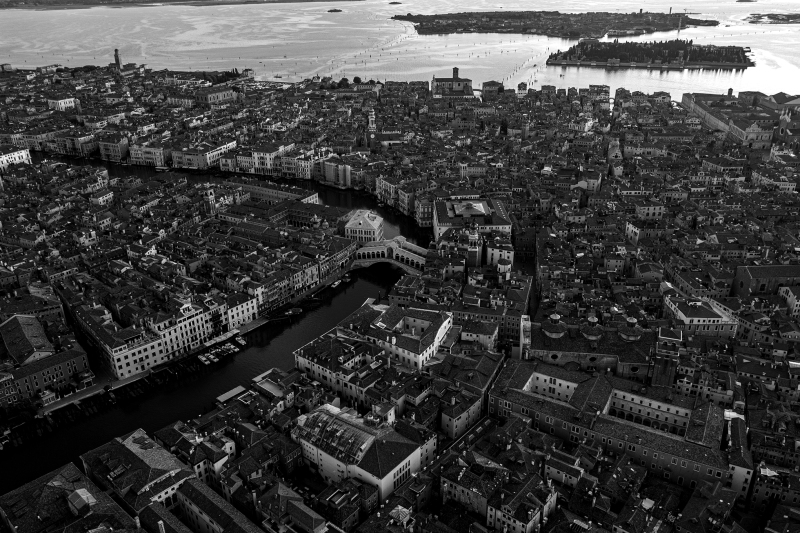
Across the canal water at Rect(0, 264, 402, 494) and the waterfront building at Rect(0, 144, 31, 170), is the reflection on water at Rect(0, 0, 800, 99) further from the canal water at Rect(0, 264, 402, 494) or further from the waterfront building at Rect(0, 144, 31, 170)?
the canal water at Rect(0, 264, 402, 494)

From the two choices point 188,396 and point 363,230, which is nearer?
point 188,396

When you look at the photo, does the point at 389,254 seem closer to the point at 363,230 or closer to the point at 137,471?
the point at 363,230

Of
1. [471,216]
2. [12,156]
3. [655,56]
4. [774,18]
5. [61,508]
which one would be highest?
[774,18]

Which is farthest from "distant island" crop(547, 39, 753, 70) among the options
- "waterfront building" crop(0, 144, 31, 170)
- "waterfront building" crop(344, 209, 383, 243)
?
"waterfront building" crop(0, 144, 31, 170)

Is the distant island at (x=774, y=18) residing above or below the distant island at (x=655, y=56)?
above

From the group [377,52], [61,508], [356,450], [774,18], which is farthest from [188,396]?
[774,18]

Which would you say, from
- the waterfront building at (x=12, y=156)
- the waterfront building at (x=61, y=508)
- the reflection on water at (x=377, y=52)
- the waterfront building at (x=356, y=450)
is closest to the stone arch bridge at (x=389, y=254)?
the waterfront building at (x=356, y=450)

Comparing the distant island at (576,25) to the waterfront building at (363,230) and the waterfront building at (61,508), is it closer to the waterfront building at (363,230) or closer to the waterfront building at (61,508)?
the waterfront building at (363,230)

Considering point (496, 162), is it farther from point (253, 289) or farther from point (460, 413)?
point (460, 413)
